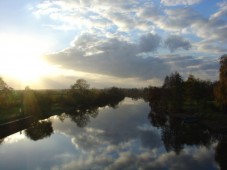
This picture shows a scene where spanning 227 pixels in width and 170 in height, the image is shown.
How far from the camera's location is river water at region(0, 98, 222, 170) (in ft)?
119

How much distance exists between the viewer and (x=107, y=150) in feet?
148

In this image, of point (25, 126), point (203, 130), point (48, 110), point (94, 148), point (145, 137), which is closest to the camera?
point (94, 148)

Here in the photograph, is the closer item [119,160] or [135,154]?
[119,160]

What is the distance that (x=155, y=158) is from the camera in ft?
131

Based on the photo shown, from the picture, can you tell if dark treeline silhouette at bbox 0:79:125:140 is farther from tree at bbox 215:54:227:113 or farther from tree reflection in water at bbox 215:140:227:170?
tree at bbox 215:54:227:113

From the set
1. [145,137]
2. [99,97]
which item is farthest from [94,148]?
[99,97]

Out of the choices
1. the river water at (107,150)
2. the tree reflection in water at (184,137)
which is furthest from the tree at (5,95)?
the tree reflection in water at (184,137)

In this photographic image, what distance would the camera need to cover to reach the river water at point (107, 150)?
36344mm

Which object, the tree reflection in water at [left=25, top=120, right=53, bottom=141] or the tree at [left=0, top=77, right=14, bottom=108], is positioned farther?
the tree at [left=0, top=77, right=14, bottom=108]

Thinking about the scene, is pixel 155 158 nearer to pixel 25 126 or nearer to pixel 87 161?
pixel 87 161

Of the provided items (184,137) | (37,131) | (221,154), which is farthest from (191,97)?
(221,154)

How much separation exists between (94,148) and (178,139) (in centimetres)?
1650

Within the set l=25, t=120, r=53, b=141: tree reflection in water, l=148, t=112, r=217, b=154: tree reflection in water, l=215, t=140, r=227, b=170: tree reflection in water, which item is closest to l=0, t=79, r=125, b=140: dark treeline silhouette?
l=25, t=120, r=53, b=141: tree reflection in water

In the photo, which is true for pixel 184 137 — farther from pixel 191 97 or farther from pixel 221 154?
pixel 191 97
